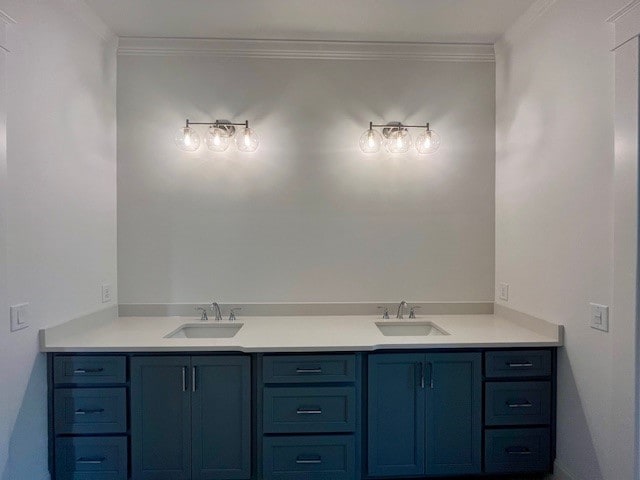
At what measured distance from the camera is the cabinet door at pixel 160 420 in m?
1.85

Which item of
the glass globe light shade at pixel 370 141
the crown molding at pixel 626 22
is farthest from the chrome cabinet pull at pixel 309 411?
the crown molding at pixel 626 22

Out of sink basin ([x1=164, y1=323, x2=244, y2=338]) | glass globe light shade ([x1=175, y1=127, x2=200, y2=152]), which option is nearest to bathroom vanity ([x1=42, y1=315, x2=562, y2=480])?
sink basin ([x1=164, y1=323, x2=244, y2=338])

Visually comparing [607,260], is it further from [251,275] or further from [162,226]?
[162,226]

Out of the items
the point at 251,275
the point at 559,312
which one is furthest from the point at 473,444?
the point at 251,275

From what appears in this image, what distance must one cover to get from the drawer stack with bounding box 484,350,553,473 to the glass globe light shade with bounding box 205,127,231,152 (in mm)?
2122

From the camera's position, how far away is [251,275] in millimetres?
2514

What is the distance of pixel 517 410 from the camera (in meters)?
1.94

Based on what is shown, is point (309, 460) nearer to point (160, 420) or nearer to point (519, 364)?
point (160, 420)

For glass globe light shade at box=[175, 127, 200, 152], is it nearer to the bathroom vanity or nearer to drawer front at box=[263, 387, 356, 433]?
the bathroom vanity

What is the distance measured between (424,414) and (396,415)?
16 cm

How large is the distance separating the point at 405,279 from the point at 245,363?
1.28 metres

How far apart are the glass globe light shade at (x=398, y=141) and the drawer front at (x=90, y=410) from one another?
87.1 inches

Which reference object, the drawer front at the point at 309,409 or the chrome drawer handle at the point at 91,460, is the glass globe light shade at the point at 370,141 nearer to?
the drawer front at the point at 309,409

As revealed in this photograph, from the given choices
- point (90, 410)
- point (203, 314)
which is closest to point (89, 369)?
point (90, 410)
